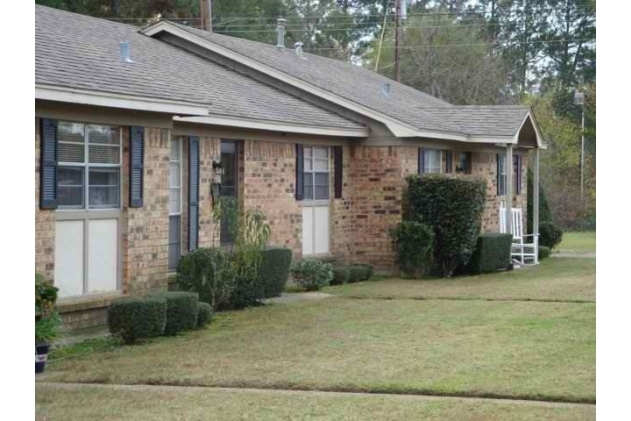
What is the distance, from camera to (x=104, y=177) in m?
13.8

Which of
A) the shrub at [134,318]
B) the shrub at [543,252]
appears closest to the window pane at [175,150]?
the shrub at [134,318]

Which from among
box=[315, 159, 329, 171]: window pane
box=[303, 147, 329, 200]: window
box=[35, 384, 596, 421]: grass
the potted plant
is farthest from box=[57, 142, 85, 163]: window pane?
box=[315, 159, 329, 171]: window pane

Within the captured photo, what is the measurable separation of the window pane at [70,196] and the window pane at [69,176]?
53 mm

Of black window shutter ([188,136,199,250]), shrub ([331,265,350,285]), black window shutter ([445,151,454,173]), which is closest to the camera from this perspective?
black window shutter ([188,136,199,250])

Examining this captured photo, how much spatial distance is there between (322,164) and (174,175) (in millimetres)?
5468

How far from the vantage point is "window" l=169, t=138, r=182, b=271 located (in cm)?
1645

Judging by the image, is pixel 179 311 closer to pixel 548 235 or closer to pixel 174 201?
pixel 174 201

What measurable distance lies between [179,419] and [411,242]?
13.6m

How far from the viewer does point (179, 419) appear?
321 inches

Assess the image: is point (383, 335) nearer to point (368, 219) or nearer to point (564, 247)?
point (368, 219)

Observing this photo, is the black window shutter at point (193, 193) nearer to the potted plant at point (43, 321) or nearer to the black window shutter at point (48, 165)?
the black window shutter at point (48, 165)

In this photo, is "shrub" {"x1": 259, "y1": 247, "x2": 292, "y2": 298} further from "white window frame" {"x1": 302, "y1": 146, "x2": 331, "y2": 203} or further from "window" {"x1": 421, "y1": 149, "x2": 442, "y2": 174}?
"window" {"x1": 421, "y1": 149, "x2": 442, "y2": 174}

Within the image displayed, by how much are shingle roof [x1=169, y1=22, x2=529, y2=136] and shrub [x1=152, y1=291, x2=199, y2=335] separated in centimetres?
976

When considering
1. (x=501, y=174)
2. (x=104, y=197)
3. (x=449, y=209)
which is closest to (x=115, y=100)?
(x=104, y=197)
